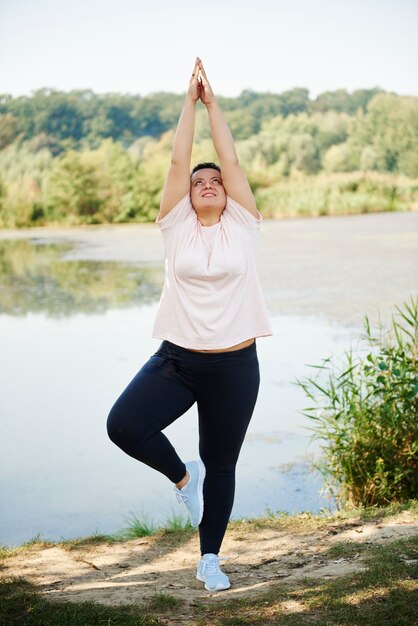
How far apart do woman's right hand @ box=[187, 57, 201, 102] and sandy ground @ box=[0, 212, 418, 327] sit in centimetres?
348

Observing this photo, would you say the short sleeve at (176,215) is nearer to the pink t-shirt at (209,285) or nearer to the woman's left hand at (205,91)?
the pink t-shirt at (209,285)

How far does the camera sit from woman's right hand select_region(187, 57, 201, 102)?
9.56 feet

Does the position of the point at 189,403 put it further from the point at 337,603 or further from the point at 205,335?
the point at 337,603

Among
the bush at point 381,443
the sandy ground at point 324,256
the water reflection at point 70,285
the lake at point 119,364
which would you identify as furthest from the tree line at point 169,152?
the bush at point 381,443

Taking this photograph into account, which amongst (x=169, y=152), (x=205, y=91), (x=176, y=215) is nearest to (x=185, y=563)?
(x=176, y=215)

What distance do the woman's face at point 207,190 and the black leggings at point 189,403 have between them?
484 mm

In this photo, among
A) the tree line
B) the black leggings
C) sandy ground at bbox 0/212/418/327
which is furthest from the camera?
the tree line

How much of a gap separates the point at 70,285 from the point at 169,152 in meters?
18.4

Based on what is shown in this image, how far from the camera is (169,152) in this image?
1148 inches

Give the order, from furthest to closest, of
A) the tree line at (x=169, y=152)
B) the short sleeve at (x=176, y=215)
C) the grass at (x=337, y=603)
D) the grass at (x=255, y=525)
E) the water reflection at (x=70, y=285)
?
the tree line at (x=169, y=152)
the water reflection at (x=70, y=285)
the grass at (x=255, y=525)
the short sleeve at (x=176, y=215)
the grass at (x=337, y=603)

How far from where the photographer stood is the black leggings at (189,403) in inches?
106

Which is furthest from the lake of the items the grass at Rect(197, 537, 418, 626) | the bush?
the grass at Rect(197, 537, 418, 626)

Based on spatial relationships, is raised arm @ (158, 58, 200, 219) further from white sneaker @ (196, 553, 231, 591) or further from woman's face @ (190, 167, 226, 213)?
white sneaker @ (196, 553, 231, 591)

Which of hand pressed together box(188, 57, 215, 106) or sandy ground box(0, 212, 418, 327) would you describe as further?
sandy ground box(0, 212, 418, 327)
